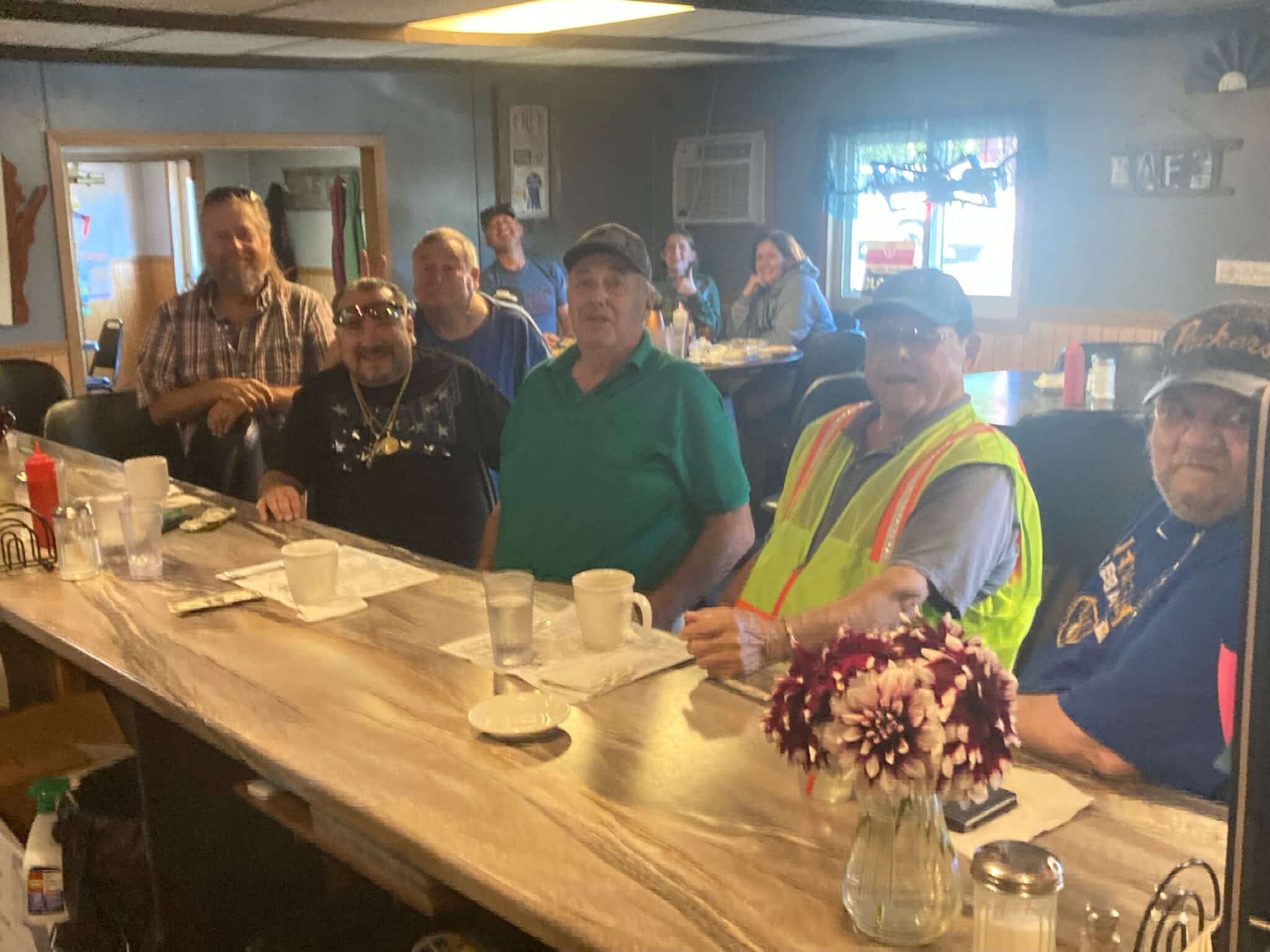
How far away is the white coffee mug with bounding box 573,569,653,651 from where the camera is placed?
1.63 m

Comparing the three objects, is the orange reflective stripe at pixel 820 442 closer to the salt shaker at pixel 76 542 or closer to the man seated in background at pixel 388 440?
the man seated in background at pixel 388 440

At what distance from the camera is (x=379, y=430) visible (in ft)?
8.57

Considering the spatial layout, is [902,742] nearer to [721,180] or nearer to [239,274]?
[239,274]

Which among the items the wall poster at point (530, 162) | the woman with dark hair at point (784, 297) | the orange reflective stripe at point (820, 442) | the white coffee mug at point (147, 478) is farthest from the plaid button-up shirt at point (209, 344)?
the wall poster at point (530, 162)

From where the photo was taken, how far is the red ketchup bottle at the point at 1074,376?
409cm

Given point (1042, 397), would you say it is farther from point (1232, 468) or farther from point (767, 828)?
point (767, 828)

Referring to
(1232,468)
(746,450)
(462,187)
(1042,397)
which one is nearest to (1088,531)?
(1232,468)

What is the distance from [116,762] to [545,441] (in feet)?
3.26

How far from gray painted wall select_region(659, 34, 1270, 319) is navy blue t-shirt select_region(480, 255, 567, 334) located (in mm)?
2301

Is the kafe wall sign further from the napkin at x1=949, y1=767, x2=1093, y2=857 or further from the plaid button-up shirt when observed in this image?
the napkin at x1=949, y1=767, x2=1093, y2=857

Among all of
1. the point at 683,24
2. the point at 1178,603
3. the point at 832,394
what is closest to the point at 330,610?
the point at 1178,603

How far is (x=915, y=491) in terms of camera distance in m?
1.76

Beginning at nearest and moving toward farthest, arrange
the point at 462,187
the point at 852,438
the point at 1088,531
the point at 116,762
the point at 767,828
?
the point at 767,828, the point at 852,438, the point at 116,762, the point at 1088,531, the point at 462,187

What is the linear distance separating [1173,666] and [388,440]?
1713 millimetres
